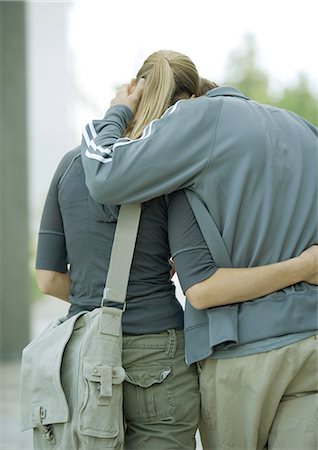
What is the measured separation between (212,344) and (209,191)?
0.33 metres

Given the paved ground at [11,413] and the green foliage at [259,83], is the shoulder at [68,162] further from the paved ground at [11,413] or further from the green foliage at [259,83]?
the green foliage at [259,83]

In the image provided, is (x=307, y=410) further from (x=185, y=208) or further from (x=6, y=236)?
(x=6, y=236)

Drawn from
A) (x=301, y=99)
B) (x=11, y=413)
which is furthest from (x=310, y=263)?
(x=301, y=99)

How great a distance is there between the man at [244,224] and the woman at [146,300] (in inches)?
2.9

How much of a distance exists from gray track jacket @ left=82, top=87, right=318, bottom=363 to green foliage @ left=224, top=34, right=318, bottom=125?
7.15m

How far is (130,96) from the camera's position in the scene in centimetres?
214

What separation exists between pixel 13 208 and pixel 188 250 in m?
6.14

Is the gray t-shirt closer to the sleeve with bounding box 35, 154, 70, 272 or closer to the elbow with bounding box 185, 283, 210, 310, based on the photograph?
the sleeve with bounding box 35, 154, 70, 272

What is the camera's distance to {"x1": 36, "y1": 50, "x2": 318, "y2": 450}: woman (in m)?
2.00

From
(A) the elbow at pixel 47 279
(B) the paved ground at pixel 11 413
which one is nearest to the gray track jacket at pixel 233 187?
(A) the elbow at pixel 47 279

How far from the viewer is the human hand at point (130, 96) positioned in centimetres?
213

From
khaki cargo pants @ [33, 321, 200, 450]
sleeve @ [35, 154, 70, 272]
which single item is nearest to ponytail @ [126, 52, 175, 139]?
sleeve @ [35, 154, 70, 272]

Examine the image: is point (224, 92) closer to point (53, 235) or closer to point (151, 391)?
point (53, 235)

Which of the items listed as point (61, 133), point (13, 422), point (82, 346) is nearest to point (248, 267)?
point (82, 346)
